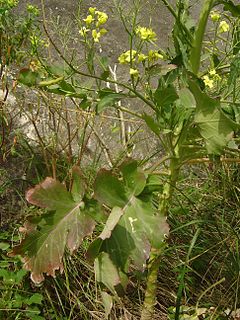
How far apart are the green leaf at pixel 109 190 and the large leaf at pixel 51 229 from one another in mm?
66

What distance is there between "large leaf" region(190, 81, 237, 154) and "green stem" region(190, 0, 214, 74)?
0.26 metres

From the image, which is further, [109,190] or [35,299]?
[35,299]

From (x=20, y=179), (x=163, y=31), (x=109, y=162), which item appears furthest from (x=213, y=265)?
(x=163, y=31)

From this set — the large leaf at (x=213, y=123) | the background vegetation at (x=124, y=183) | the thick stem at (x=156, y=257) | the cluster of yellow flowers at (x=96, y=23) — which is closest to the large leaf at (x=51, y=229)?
the background vegetation at (x=124, y=183)

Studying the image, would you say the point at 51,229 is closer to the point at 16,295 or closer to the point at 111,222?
the point at 111,222

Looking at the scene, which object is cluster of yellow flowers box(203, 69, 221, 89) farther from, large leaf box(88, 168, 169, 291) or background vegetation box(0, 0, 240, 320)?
large leaf box(88, 168, 169, 291)

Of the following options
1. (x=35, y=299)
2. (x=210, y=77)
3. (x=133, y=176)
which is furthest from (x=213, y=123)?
(x=35, y=299)

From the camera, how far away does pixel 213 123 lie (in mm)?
1426

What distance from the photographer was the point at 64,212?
5.20 feet

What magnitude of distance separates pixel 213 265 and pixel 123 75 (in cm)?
117

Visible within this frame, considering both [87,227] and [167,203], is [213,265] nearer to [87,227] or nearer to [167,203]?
[167,203]

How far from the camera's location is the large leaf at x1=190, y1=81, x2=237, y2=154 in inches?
55.1

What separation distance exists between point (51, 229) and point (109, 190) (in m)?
0.19

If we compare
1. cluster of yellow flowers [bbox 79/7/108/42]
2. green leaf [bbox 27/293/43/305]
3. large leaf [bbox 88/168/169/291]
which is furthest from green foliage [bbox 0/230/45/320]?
cluster of yellow flowers [bbox 79/7/108/42]
